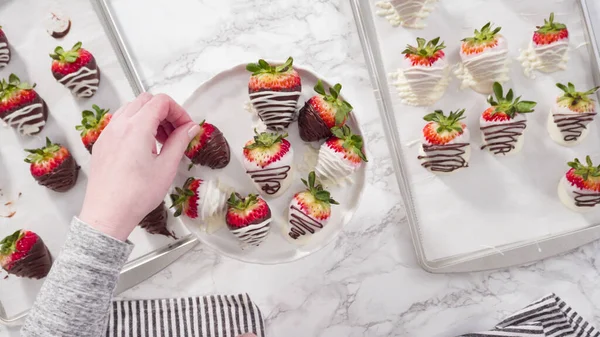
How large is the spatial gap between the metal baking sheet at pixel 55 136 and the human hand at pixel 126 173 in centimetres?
33

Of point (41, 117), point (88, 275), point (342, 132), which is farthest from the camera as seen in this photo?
point (41, 117)

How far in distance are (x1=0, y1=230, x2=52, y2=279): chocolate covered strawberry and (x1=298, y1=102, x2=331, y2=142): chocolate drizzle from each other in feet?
2.04

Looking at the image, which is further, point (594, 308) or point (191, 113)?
point (594, 308)

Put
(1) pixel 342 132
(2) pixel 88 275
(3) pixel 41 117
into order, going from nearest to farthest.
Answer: (2) pixel 88 275 < (1) pixel 342 132 < (3) pixel 41 117

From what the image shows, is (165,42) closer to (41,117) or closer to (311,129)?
(41,117)

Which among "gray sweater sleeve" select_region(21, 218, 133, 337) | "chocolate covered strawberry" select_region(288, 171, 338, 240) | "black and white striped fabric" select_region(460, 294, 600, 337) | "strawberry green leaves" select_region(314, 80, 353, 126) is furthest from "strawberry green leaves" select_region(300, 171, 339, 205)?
"black and white striped fabric" select_region(460, 294, 600, 337)

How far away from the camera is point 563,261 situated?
1216 millimetres

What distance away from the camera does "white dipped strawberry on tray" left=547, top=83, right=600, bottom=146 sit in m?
1.13

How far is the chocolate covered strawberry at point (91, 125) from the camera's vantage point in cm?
110

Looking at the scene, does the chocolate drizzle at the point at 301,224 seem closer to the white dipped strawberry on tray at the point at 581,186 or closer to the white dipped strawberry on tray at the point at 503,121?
the white dipped strawberry on tray at the point at 503,121

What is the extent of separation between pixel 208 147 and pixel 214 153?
17 mm

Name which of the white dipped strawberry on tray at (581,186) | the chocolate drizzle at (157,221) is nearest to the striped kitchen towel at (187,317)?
the chocolate drizzle at (157,221)

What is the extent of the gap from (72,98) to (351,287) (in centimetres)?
76

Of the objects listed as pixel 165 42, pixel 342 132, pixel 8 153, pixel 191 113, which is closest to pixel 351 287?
pixel 342 132
